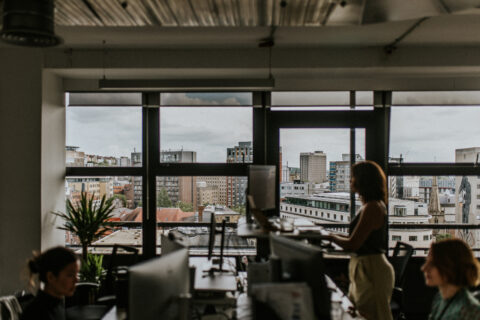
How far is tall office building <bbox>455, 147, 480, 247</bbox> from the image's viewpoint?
14.9 feet

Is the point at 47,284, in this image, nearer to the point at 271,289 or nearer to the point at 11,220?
the point at 271,289

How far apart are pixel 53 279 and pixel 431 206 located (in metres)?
4.44

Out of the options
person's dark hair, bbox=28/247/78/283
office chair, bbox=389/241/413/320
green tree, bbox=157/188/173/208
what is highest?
green tree, bbox=157/188/173/208

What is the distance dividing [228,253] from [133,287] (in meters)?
3.44

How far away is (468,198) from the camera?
4.58m

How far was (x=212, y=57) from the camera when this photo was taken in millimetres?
4117

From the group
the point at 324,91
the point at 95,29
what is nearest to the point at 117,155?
the point at 95,29

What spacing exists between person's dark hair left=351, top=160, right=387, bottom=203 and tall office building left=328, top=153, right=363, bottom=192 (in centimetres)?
189

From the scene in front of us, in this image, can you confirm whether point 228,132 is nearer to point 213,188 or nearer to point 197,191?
point 213,188

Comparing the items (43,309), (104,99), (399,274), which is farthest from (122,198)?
(399,274)

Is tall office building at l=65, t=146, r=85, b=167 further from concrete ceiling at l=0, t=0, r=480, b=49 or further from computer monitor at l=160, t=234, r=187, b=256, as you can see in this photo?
computer monitor at l=160, t=234, r=187, b=256

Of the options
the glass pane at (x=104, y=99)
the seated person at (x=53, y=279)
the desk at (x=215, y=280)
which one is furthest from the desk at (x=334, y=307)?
the glass pane at (x=104, y=99)

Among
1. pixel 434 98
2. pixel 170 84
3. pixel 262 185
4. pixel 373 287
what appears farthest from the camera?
pixel 434 98

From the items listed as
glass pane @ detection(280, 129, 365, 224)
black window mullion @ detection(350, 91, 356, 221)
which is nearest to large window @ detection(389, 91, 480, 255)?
black window mullion @ detection(350, 91, 356, 221)
